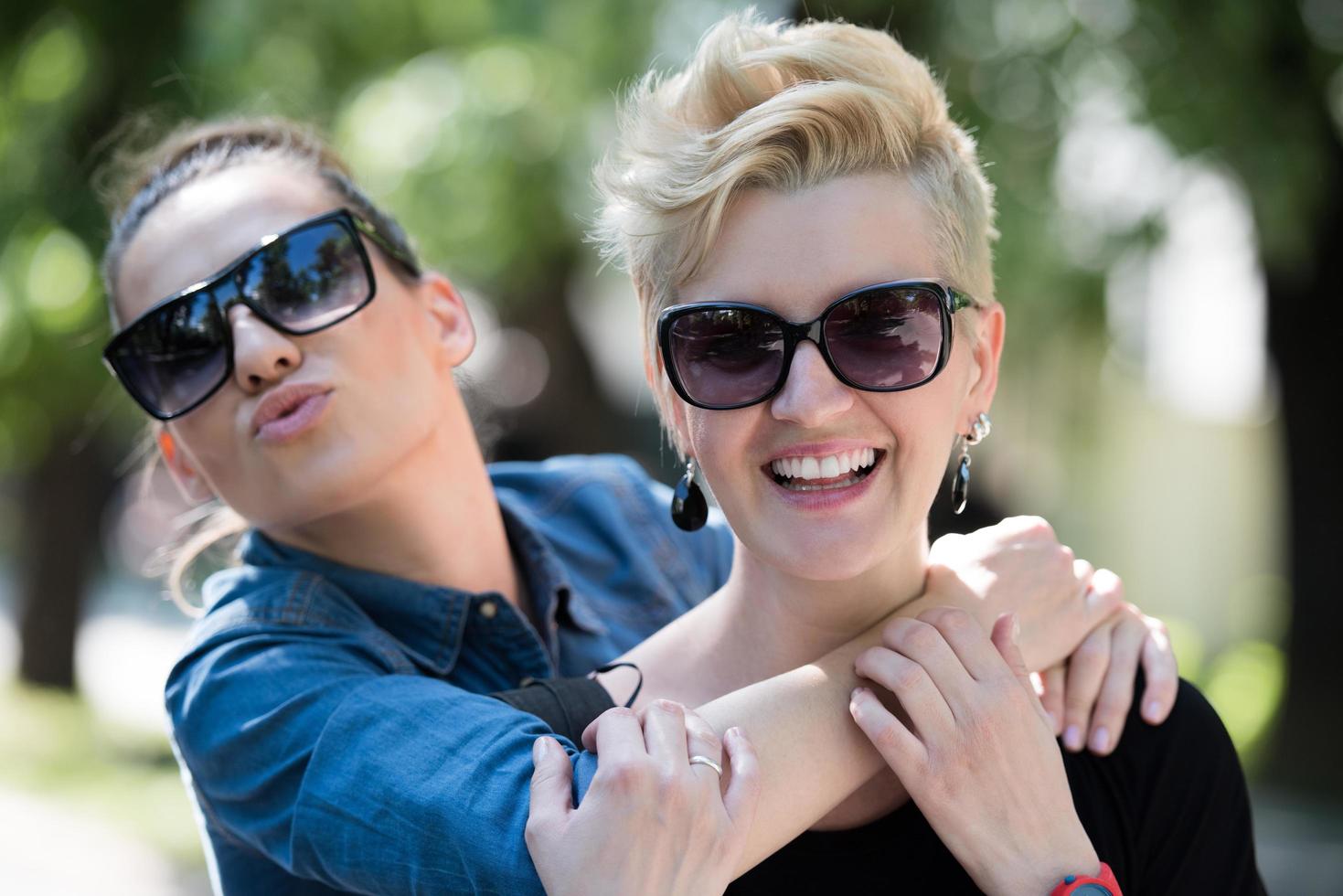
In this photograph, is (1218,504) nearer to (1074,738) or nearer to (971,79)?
(971,79)

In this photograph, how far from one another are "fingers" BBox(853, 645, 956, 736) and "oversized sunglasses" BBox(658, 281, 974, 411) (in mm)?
386

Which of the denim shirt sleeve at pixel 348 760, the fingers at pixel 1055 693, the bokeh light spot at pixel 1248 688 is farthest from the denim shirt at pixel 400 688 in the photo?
the bokeh light spot at pixel 1248 688

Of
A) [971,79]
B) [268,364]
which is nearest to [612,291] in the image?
[971,79]

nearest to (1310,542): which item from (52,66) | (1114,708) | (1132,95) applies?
(1132,95)

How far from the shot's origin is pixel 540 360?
9578 mm

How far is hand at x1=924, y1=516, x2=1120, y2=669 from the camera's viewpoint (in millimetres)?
2043

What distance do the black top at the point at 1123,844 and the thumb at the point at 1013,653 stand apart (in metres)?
0.16

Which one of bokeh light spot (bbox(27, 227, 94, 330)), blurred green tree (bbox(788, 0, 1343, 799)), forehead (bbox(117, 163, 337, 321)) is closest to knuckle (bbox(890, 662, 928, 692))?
forehead (bbox(117, 163, 337, 321))

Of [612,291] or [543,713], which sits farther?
[612,291]

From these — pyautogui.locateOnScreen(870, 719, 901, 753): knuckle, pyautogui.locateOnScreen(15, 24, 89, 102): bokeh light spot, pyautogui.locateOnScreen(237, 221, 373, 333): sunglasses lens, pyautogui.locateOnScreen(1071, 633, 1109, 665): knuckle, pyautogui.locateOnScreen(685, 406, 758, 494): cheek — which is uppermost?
pyautogui.locateOnScreen(15, 24, 89, 102): bokeh light spot

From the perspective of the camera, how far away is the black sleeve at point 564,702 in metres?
1.90

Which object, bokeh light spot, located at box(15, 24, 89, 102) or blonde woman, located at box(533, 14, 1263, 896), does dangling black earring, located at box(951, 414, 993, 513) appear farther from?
bokeh light spot, located at box(15, 24, 89, 102)

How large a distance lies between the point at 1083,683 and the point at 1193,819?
25 centimetres

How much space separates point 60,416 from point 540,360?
3316 mm
